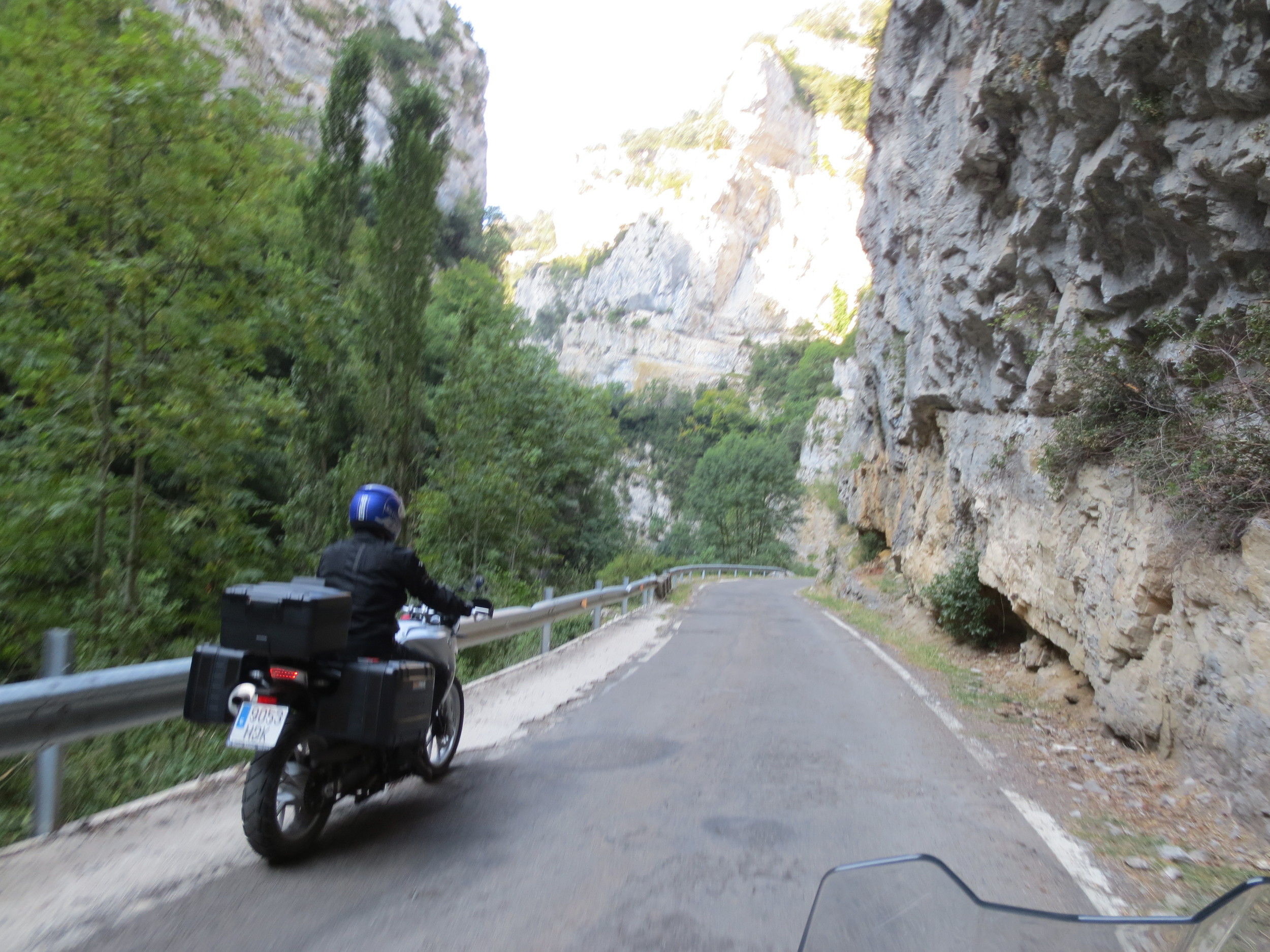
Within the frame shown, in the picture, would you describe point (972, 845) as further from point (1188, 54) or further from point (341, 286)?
point (341, 286)

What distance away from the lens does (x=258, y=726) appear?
3.67m

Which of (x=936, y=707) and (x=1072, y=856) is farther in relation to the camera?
(x=936, y=707)

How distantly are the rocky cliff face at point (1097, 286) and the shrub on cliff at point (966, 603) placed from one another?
58 cm

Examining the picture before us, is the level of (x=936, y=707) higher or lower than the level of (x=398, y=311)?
lower

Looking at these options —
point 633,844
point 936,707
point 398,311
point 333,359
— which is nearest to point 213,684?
point 633,844

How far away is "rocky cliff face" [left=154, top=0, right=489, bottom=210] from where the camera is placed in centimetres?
5909

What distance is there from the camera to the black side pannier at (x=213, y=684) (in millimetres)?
3775

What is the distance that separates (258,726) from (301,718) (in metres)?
0.22

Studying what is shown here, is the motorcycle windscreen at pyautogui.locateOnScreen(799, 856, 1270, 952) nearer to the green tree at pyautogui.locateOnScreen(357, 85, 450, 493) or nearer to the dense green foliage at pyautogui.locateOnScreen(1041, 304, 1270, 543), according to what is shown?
the dense green foliage at pyautogui.locateOnScreen(1041, 304, 1270, 543)

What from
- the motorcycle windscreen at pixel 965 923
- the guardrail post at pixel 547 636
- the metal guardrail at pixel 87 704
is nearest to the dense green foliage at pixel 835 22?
the guardrail post at pixel 547 636

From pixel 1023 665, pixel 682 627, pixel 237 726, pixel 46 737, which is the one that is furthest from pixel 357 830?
pixel 682 627

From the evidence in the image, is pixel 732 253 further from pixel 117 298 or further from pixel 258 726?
pixel 258 726

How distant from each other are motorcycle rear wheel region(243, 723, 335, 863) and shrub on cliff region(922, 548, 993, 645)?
11.5 metres

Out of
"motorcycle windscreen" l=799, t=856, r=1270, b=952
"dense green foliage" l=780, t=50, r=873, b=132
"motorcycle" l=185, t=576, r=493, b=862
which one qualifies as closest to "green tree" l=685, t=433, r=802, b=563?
"motorcycle" l=185, t=576, r=493, b=862
